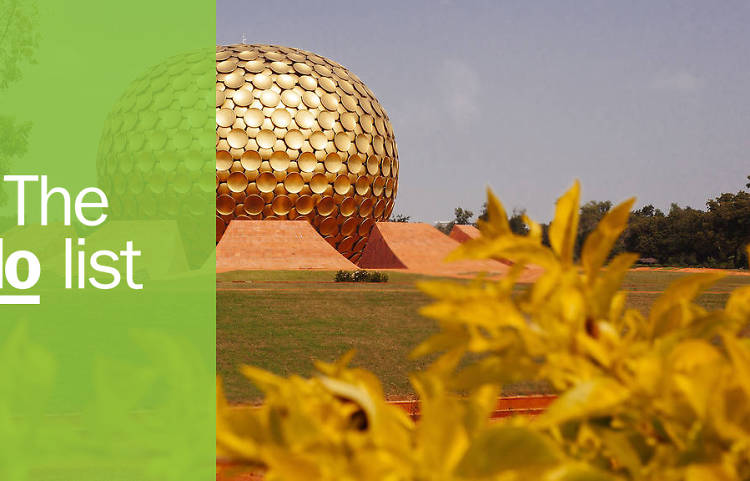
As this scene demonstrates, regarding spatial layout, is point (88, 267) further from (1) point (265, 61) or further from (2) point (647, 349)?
(2) point (647, 349)

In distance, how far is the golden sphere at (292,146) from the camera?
19.0 meters

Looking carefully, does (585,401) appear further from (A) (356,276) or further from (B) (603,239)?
(A) (356,276)

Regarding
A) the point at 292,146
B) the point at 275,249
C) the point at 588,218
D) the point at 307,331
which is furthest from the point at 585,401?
the point at 292,146

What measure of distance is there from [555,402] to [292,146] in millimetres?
18974

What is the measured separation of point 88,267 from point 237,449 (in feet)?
46.4

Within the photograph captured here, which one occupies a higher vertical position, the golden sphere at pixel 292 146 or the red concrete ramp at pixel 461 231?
the golden sphere at pixel 292 146

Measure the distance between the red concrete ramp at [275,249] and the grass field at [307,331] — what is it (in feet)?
16.8

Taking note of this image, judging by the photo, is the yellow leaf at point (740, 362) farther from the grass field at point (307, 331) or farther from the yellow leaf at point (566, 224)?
the grass field at point (307, 331)

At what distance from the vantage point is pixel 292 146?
1909 cm

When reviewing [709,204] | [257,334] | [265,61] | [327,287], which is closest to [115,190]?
[265,61]

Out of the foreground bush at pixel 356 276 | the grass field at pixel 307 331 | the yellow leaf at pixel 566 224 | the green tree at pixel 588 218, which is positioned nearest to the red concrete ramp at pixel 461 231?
the foreground bush at pixel 356 276

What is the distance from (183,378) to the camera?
2.19 ft

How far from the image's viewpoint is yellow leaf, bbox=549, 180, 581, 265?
0.68 m

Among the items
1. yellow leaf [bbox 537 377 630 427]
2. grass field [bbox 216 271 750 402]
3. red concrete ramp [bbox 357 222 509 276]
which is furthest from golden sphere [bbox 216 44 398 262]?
yellow leaf [bbox 537 377 630 427]
